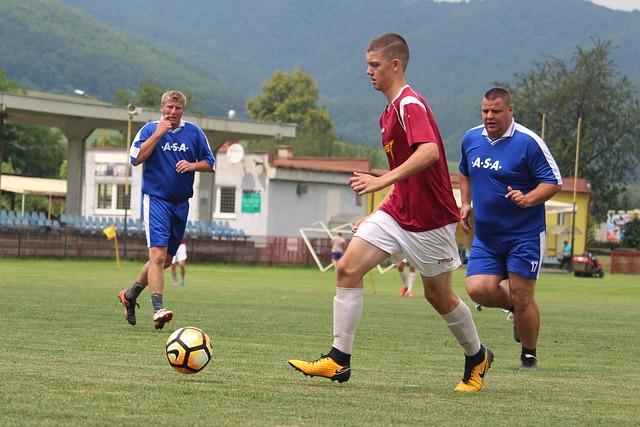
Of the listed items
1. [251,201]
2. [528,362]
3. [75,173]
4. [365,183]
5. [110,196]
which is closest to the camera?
[365,183]

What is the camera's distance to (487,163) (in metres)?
10.2

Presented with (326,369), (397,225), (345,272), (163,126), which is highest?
(163,126)

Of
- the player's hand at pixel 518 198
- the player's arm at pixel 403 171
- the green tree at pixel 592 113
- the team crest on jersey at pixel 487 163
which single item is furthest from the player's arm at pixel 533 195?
the green tree at pixel 592 113

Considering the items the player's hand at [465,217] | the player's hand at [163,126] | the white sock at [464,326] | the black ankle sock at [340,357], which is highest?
the player's hand at [163,126]

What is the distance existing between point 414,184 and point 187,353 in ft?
6.07

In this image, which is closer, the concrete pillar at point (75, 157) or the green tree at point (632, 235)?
the concrete pillar at point (75, 157)

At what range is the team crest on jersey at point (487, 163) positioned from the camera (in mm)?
10117

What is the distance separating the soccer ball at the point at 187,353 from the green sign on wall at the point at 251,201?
5837cm

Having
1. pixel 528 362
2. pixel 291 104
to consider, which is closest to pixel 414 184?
pixel 528 362

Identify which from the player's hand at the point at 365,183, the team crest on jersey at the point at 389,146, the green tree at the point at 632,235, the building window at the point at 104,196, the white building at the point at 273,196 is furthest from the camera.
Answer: the green tree at the point at 632,235

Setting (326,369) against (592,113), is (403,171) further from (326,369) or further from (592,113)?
(592,113)

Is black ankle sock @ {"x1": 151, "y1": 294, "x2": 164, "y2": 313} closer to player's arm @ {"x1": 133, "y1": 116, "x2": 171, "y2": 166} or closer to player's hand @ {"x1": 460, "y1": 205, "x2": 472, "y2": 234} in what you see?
player's arm @ {"x1": 133, "y1": 116, "x2": 171, "y2": 166}

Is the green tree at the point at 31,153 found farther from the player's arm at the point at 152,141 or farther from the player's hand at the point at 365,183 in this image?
the player's hand at the point at 365,183

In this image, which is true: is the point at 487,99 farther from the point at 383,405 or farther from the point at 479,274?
the point at 383,405
